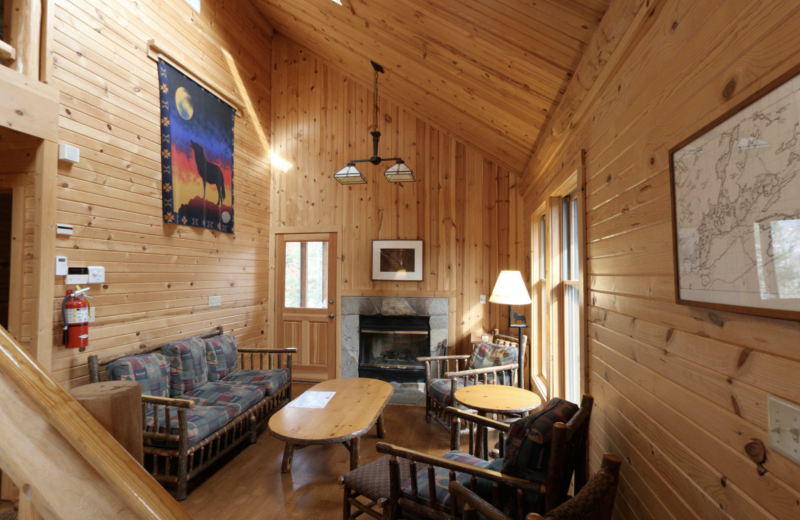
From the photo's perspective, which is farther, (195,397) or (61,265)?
(195,397)

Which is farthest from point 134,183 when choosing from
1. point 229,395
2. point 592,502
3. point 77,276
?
point 592,502

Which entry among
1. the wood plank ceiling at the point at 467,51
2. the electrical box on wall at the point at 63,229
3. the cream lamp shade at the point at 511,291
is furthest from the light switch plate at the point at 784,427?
the electrical box on wall at the point at 63,229

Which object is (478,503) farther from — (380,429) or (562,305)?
(380,429)

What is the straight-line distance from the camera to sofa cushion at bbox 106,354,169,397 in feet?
9.59

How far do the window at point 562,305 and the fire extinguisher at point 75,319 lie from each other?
346 centimetres

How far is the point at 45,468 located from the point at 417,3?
288cm

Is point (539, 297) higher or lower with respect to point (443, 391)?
higher

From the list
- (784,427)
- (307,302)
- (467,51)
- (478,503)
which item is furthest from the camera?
(307,302)

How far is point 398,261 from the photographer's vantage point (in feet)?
17.3

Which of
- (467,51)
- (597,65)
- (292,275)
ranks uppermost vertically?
(467,51)

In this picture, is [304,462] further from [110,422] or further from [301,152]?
[301,152]

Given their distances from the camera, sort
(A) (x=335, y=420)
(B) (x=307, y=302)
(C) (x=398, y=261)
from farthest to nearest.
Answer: (B) (x=307, y=302)
(C) (x=398, y=261)
(A) (x=335, y=420)

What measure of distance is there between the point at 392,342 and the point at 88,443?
490 cm

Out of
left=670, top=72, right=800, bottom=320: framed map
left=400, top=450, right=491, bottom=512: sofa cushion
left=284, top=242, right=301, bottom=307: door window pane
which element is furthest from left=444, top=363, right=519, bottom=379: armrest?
left=284, top=242, right=301, bottom=307: door window pane
